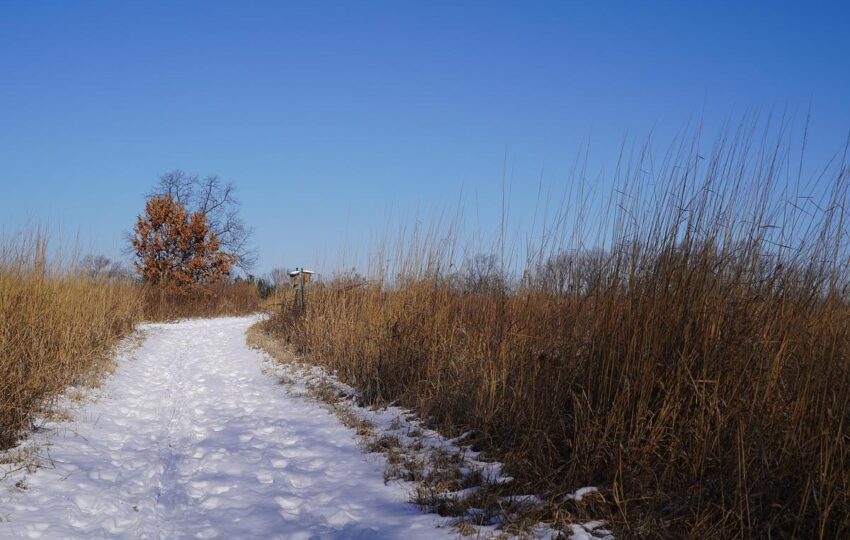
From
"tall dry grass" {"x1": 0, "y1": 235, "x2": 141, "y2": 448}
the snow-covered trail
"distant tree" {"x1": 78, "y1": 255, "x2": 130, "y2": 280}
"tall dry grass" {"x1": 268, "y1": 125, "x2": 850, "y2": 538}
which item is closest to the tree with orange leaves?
"distant tree" {"x1": 78, "y1": 255, "x2": 130, "y2": 280}

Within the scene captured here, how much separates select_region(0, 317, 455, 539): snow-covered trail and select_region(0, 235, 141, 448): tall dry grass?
0.38 m

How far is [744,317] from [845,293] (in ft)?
1.93

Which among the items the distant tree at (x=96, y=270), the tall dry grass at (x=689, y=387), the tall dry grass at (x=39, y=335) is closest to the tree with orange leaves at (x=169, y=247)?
the distant tree at (x=96, y=270)

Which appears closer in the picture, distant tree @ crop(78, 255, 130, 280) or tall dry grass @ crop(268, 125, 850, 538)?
tall dry grass @ crop(268, 125, 850, 538)

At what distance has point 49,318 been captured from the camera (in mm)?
6141

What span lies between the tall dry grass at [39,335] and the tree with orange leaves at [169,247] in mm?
16917

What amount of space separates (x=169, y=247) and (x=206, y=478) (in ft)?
80.4

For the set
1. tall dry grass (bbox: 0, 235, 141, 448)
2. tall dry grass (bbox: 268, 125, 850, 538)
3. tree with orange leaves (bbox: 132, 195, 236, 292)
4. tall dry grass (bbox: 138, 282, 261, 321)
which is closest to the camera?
tall dry grass (bbox: 268, 125, 850, 538)

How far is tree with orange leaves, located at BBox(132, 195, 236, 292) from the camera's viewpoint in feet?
83.1

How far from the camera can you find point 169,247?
26.0 metres

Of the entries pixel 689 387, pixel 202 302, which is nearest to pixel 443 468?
pixel 689 387

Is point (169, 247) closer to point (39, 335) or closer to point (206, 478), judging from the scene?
point (39, 335)

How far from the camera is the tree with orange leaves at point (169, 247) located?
25.3 metres

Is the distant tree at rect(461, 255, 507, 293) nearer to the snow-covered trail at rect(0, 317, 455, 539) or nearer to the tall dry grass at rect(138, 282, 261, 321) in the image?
the snow-covered trail at rect(0, 317, 455, 539)
